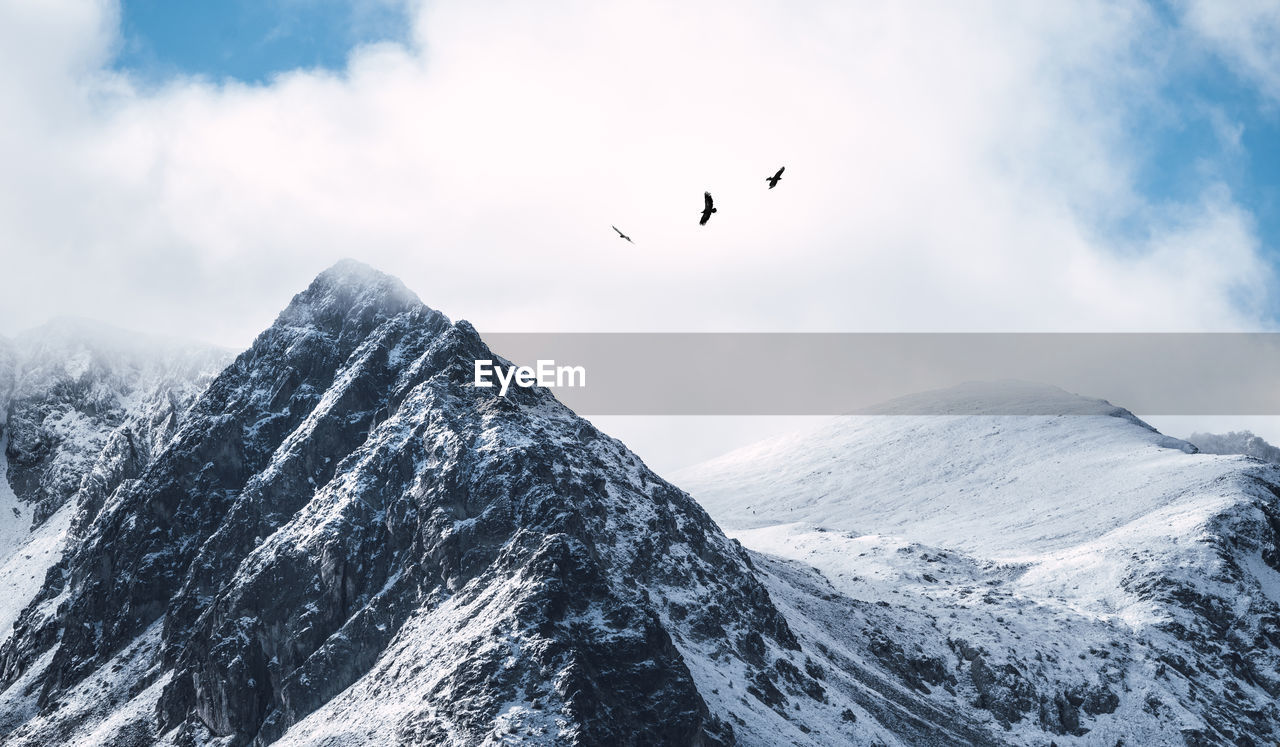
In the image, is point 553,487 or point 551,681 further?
point 553,487

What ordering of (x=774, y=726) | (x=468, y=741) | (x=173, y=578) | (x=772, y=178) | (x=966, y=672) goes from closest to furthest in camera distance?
(x=772, y=178)
(x=468, y=741)
(x=774, y=726)
(x=966, y=672)
(x=173, y=578)

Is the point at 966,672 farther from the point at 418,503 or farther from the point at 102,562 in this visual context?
the point at 102,562

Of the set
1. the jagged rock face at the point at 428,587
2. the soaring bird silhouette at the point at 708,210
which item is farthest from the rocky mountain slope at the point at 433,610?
the soaring bird silhouette at the point at 708,210

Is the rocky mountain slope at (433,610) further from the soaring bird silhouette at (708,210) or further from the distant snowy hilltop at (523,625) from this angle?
the soaring bird silhouette at (708,210)

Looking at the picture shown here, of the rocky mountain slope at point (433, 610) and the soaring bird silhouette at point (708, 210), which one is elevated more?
the soaring bird silhouette at point (708, 210)

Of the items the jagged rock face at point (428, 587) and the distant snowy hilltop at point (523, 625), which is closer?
the jagged rock face at point (428, 587)

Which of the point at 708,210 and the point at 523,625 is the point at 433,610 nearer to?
the point at 523,625

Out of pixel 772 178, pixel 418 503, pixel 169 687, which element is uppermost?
pixel 772 178

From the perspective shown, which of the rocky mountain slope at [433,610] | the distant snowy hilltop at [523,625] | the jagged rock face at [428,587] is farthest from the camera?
the distant snowy hilltop at [523,625]

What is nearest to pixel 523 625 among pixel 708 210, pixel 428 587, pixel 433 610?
pixel 433 610

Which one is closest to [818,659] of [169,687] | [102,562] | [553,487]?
[553,487]
